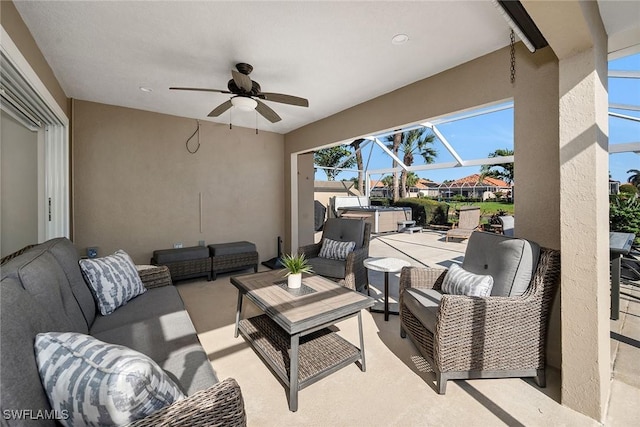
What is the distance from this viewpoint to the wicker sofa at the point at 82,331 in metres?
0.82

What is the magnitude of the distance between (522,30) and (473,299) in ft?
5.85

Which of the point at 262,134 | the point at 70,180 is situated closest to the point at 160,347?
the point at 70,180

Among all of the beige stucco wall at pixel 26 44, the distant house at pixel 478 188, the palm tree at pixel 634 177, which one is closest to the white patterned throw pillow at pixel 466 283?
the beige stucco wall at pixel 26 44

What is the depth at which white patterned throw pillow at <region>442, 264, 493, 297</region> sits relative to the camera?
2010 millimetres

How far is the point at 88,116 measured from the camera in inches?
149

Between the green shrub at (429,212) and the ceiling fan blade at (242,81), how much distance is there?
9.72 metres

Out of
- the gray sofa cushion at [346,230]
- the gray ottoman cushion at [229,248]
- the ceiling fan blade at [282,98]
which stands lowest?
the gray ottoman cushion at [229,248]

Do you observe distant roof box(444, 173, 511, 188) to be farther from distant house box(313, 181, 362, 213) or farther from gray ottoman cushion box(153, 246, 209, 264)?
gray ottoman cushion box(153, 246, 209, 264)

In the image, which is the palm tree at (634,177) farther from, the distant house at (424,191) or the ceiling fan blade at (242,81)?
the distant house at (424,191)

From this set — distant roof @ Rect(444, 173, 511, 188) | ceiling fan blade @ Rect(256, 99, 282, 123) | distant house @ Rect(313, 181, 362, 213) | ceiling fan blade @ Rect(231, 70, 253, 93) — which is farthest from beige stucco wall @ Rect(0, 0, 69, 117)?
distant roof @ Rect(444, 173, 511, 188)

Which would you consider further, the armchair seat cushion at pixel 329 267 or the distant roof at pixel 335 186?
the distant roof at pixel 335 186

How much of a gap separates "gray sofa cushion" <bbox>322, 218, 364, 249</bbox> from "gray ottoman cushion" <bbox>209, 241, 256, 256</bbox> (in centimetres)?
145

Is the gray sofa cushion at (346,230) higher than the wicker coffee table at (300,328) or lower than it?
higher

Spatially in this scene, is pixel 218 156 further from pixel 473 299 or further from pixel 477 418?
pixel 477 418
